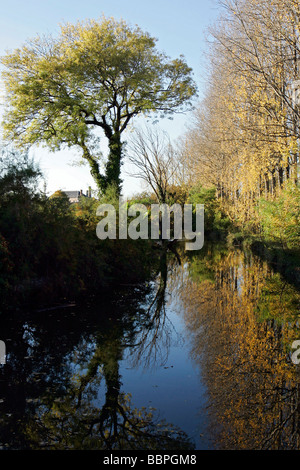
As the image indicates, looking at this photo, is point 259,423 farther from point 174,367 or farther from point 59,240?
point 59,240

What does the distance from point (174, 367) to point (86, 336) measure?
71.5 inches

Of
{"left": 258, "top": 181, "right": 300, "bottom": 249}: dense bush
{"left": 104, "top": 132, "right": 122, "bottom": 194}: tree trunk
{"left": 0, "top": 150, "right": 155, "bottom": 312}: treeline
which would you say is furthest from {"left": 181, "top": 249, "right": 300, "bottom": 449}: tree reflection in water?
{"left": 104, "top": 132, "right": 122, "bottom": 194}: tree trunk

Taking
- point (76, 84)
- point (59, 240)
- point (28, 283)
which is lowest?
point (28, 283)

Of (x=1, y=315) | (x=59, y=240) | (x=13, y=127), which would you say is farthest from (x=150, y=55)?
(x=1, y=315)

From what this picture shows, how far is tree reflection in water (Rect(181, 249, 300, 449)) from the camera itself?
350 centimetres

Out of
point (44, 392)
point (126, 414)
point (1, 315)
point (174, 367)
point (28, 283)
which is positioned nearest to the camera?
point (126, 414)

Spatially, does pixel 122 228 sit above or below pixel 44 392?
above

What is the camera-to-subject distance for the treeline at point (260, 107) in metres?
10.9

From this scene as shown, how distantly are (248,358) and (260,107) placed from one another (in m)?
9.43

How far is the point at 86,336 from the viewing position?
6555 mm

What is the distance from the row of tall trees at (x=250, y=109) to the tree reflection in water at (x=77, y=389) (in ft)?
23.0

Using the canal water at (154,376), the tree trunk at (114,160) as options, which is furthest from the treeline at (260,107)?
the tree trunk at (114,160)

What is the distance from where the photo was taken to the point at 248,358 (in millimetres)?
5250

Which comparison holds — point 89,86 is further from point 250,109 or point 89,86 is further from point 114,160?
point 250,109
